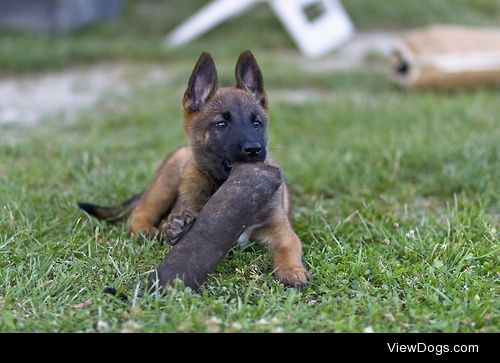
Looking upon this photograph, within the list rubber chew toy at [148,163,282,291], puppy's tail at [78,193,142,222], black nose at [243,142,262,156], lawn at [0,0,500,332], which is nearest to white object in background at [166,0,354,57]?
lawn at [0,0,500,332]

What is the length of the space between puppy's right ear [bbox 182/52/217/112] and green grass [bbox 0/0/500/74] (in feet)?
20.5

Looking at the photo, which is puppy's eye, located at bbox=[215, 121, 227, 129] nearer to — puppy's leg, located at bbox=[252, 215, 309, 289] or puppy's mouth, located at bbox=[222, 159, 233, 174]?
puppy's mouth, located at bbox=[222, 159, 233, 174]

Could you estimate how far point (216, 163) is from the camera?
4.77 metres

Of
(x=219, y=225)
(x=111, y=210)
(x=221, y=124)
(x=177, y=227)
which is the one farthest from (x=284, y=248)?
(x=111, y=210)

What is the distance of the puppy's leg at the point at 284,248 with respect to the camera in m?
4.28

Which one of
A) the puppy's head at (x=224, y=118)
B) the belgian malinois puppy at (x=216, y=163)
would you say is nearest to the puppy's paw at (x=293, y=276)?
the belgian malinois puppy at (x=216, y=163)

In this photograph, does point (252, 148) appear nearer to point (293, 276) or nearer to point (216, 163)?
point (216, 163)

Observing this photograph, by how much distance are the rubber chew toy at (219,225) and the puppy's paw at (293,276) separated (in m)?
0.31

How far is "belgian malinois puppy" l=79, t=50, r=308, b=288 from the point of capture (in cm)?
449

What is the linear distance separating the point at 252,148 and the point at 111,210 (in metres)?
1.43

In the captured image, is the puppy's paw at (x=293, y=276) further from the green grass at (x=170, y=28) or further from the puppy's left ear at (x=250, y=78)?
the green grass at (x=170, y=28)
